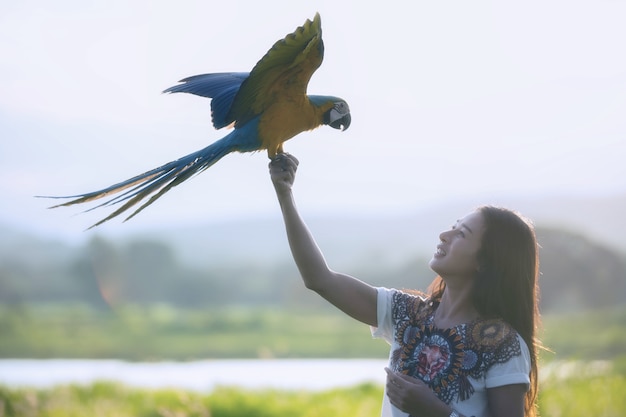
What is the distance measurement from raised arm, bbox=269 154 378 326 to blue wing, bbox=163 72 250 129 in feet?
0.82

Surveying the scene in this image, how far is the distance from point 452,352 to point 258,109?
62cm

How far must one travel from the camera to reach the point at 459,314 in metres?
1.19

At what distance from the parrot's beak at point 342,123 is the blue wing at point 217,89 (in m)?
0.23

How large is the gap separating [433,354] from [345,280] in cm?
21

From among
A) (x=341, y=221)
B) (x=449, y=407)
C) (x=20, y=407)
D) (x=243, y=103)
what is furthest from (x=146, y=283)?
Answer: (x=449, y=407)

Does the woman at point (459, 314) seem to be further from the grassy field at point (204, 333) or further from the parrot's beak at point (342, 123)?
the grassy field at point (204, 333)

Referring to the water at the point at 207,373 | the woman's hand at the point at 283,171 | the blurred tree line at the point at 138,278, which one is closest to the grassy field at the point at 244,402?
the water at the point at 207,373

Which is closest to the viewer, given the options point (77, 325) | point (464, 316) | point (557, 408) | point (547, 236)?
point (464, 316)

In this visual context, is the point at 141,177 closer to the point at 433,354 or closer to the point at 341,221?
the point at 433,354

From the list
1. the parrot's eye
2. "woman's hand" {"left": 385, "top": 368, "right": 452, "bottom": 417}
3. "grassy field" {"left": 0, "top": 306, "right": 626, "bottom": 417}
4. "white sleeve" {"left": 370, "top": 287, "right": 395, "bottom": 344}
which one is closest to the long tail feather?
the parrot's eye

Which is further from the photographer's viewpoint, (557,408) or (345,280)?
(557,408)

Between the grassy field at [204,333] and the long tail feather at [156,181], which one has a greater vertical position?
the long tail feather at [156,181]

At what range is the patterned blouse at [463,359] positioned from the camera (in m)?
1.10

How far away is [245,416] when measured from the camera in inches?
112
